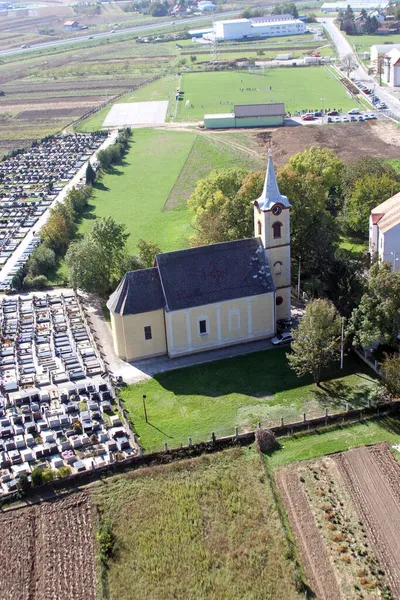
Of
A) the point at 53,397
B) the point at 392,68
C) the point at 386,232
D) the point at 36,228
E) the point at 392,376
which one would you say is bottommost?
the point at 53,397

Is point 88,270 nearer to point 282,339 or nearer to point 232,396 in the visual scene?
point 282,339

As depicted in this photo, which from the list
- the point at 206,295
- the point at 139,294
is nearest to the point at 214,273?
the point at 206,295

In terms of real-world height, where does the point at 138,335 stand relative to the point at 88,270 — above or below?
below

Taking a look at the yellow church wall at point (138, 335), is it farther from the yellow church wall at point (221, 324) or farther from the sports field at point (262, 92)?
the sports field at point (262, 92)

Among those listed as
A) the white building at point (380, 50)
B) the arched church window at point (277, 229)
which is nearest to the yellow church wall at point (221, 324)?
the arched church window at point (277, 229)

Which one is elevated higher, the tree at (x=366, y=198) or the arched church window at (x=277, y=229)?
the arched church window at (x=277, y=229)

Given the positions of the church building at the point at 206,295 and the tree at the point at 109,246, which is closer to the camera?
the church building at the point at 206,295
